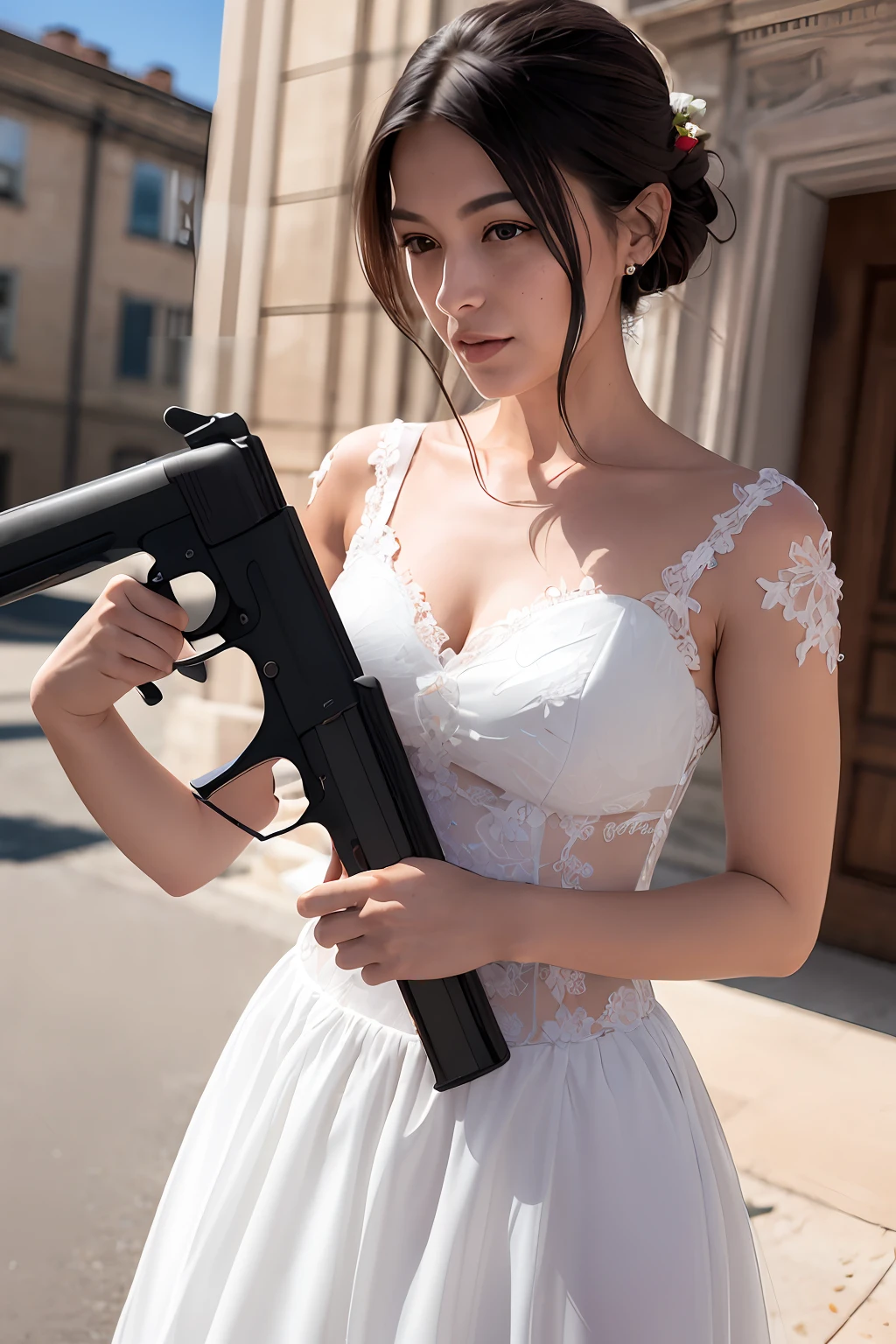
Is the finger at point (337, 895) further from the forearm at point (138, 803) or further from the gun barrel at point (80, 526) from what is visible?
the gun barrel at point (80, 526)

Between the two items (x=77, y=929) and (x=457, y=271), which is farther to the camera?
(x=77, y=929)

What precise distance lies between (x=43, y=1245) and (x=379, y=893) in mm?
1903

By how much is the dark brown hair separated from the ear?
0.01 m

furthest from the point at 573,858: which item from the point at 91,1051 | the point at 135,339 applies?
the point at 135,339

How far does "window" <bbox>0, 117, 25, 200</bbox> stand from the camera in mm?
14023

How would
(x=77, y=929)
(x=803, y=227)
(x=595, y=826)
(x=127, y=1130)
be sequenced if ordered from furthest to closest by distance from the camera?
(x=77, y=929) < (x=803, y=227) < (x=127, y=1130) < (x=595, y=826)

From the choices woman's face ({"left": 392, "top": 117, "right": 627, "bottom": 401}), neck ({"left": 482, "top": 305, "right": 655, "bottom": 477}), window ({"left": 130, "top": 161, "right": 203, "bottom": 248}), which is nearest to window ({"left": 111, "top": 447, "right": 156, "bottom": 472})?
window ({"left": 130, "top": 161, "right": 203, "bottom": 248})

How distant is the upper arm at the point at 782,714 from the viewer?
35.1 inches

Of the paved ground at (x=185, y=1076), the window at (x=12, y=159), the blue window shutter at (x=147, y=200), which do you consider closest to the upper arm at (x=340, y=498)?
the paved ground at (x=185, y=1076)

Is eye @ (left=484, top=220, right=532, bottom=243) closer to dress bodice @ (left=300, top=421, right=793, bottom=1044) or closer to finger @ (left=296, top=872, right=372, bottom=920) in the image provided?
dress bodice @ (left=300, top=421, right=793, bottom=1044)

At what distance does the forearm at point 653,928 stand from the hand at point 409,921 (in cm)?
2

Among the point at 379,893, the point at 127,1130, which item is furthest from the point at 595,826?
the point at 127,1130

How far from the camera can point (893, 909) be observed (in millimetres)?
3393

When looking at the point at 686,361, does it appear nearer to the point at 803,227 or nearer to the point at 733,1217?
the point at 803,227
